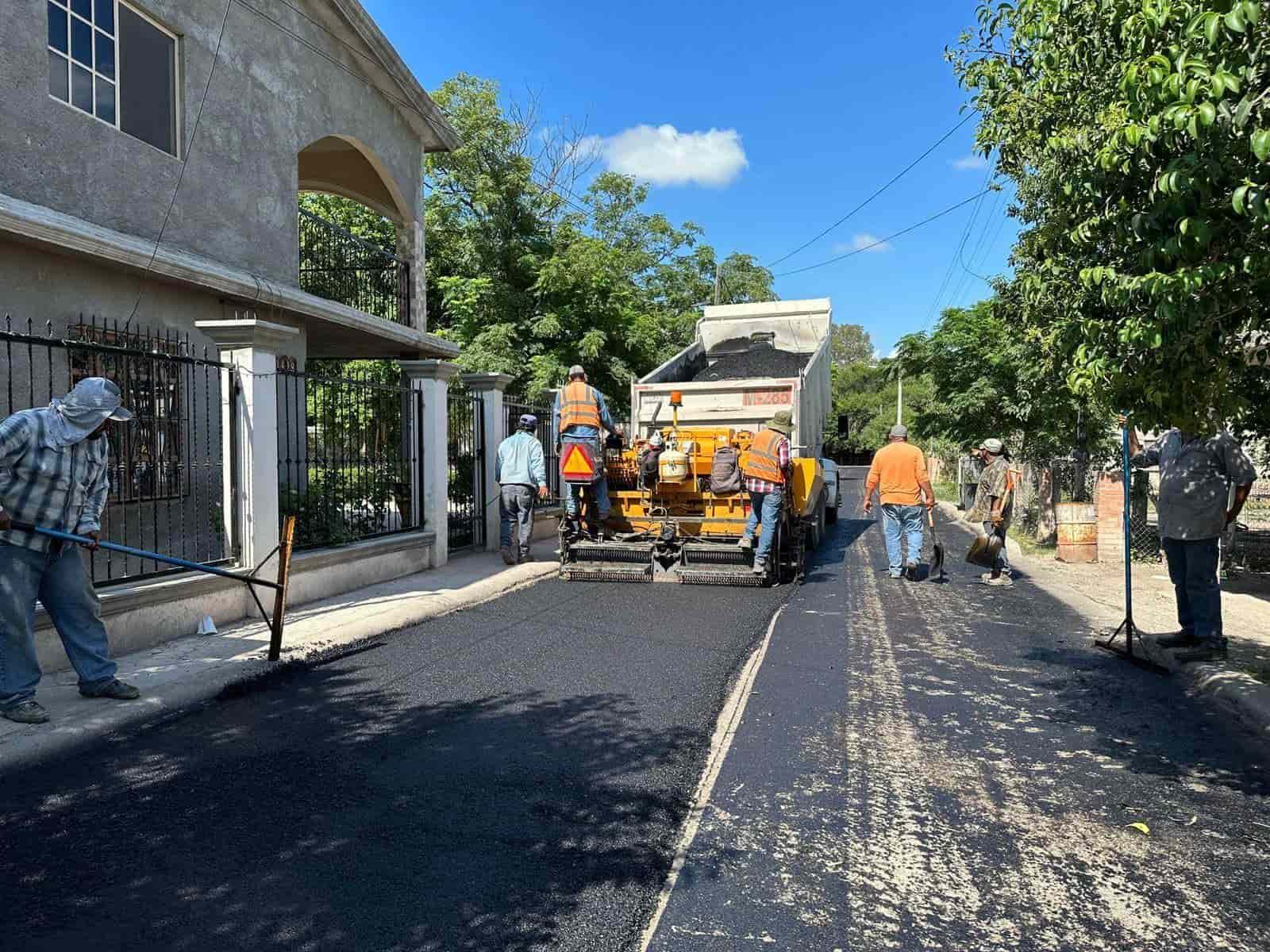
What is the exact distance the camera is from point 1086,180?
3664 millimetres

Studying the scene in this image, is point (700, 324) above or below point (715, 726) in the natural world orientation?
above

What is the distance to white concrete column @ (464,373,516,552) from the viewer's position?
1170cm

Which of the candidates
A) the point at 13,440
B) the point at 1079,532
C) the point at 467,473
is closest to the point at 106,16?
the point at 13,440

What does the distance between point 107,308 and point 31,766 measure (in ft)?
15.0

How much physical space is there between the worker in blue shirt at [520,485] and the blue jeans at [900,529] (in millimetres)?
4026

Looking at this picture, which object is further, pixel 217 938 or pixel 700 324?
pixel 700 324

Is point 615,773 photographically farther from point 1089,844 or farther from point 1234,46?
point 1234,46

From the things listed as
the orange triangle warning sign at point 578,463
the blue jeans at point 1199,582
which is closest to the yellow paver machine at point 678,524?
the orange triangle warning sign at point 578,463

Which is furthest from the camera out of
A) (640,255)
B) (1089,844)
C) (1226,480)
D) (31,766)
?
(640,255)

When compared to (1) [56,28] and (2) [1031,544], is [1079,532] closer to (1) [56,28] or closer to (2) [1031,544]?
(2) [1031,544]

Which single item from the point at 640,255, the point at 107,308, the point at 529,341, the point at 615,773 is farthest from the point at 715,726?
the point at 640,255

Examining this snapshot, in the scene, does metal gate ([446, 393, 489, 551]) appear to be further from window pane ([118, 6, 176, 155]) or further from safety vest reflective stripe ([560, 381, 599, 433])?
window pane ([118, 6, 176, 155])

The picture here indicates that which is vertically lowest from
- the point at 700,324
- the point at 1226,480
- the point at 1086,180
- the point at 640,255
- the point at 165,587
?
the point at 165,587

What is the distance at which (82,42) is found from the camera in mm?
7047
